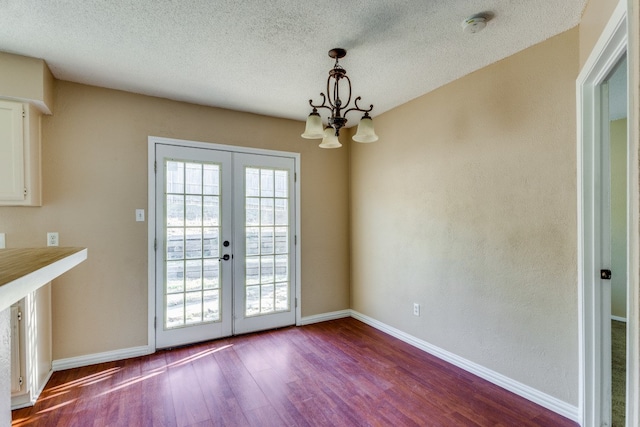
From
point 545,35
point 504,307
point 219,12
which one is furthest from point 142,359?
point 545,35

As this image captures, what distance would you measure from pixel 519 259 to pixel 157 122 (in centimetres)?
340

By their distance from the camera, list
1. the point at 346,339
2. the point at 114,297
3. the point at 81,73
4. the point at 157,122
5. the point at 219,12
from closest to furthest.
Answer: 1. the point at 219,12
2. the point at 81,73
3. the point at 114,297
4. the point at 157,122
5. the point at 346,339

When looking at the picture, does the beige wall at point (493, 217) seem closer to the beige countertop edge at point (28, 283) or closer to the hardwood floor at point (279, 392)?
the hardwood floor at point (279, 392)

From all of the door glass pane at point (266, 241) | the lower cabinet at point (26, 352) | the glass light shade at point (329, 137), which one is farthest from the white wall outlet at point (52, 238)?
the glass light shade at point (329, 137)

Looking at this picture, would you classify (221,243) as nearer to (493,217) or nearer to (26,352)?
(26,352)

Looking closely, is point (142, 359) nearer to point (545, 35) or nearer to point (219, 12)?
point (219, 12)

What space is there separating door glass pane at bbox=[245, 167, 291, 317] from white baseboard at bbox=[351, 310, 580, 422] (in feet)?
4.41

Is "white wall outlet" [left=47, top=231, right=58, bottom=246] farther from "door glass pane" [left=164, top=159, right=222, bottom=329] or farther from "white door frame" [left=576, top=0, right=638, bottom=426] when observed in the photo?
"white door frame" [left=576, top=0, right=638, bottom=426]

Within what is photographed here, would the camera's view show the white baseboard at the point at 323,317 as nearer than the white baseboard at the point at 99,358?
No

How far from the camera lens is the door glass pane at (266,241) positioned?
3.57 m

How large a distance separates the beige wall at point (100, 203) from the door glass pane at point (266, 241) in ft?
2.04

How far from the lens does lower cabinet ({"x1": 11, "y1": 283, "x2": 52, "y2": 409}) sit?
213 cm

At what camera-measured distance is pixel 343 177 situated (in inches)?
165

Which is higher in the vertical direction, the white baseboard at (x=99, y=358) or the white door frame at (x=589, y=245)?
the white door frame at (x=589, y=245)
